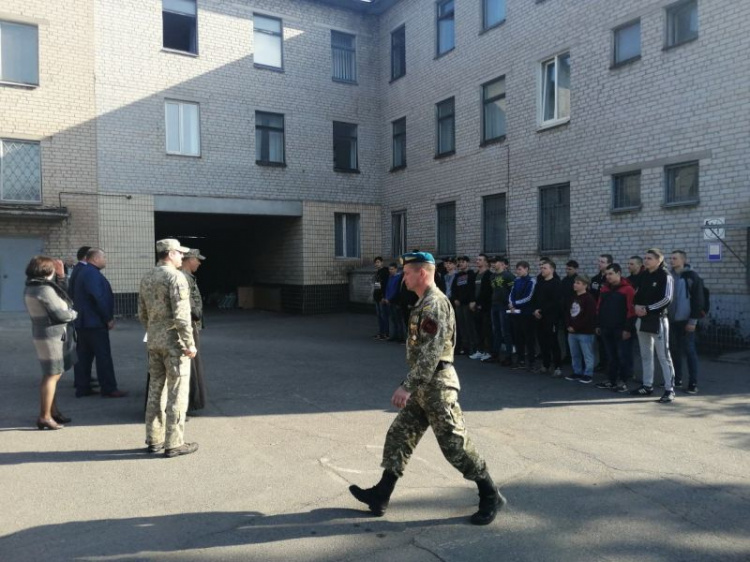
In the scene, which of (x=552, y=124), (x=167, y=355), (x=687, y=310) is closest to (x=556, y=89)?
(x=552, y=124)

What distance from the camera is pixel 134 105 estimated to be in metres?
17.7

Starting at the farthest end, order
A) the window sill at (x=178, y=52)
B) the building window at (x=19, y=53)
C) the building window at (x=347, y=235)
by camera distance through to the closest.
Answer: the building window at (x=347, y=235) < the window sill at (x=178, y=52) < the building window at (x=19, y=53)

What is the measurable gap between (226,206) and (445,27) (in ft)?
27.2

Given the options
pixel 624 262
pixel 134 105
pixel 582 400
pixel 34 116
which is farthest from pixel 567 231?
pixel 34 116

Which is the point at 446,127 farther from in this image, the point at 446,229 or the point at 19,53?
the point at 19,53

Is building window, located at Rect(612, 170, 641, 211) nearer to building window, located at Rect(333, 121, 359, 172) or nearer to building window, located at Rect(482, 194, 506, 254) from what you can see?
building window, located at Rect(482, 194, 506, 254)

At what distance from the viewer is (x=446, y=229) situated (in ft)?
61.0

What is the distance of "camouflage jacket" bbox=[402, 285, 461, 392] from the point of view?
412 cm

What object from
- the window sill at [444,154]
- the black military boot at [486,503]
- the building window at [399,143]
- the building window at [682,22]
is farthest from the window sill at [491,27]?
the black military boot at [486,503]

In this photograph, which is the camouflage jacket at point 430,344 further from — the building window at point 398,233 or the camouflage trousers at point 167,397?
the building window at point 398,233

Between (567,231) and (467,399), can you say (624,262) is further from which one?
(467,399)

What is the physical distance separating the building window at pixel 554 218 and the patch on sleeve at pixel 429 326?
1128cm

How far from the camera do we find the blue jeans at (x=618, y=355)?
853 cm

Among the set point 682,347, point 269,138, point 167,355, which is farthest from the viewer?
point 269,138
